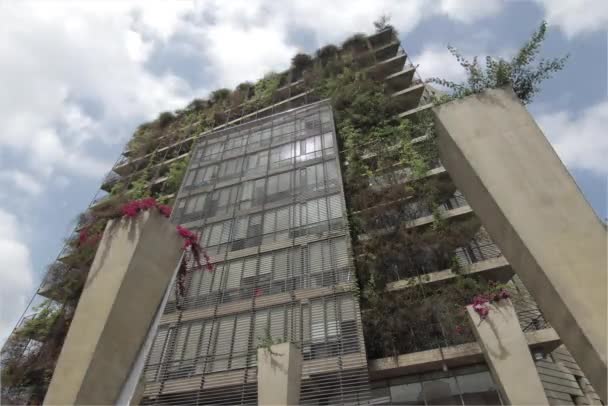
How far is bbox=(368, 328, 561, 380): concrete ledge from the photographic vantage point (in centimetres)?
1346

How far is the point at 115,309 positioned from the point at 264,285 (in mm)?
11273

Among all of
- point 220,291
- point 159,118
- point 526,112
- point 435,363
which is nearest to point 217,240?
point 220,291

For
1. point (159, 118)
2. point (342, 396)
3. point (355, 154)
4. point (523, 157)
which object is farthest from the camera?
point (159, 118)

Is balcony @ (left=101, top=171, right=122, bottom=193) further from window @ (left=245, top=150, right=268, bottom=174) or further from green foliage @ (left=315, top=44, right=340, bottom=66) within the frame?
green foliage @ (left=315, top=44, right=340, bottom=66)

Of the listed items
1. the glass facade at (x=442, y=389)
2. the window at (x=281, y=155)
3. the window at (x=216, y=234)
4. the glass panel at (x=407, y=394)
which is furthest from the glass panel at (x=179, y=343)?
the window at (x=281, y=155)

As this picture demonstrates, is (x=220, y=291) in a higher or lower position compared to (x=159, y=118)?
lower

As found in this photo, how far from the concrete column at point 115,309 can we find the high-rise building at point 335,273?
3660mm

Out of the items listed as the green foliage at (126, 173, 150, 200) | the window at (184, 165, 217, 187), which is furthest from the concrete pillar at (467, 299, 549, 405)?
the green foliage at (126, 173, 150, 200)

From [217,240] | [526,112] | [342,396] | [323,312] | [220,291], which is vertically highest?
[217,240]

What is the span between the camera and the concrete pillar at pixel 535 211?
5039mm

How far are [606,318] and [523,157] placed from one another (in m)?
2.34

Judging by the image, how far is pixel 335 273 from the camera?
16.0 metres

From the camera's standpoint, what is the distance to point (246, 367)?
46.4 feet

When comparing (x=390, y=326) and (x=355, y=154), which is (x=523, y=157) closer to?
(x=390, y=326)
